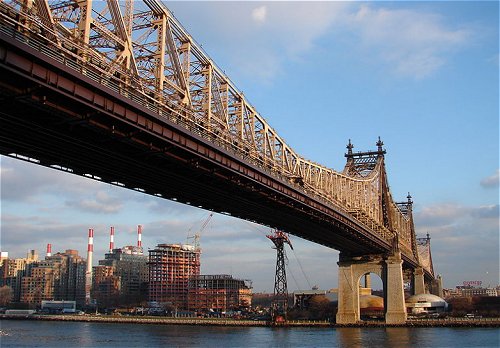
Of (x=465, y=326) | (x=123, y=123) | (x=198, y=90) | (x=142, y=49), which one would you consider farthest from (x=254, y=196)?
(x=465, y=326)

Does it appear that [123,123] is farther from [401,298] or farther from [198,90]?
[401,298]

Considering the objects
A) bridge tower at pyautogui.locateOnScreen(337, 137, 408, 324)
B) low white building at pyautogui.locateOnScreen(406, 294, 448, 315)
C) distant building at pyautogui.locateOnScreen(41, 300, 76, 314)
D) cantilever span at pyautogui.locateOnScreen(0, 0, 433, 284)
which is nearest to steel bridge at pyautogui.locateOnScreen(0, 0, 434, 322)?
cantilever span at pyautogui.locateOnScreen(0, 0, 433, 284)

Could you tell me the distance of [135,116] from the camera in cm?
3097

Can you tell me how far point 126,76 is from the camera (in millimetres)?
30859

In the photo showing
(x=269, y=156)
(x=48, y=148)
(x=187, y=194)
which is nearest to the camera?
(x=48, y=148)

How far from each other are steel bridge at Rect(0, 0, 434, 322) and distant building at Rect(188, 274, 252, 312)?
116446mm

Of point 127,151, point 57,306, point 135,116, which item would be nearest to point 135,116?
point 135,116

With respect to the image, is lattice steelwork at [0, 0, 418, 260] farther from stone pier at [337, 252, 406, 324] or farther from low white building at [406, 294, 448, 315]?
low white building at [406, 294, 448, 315]

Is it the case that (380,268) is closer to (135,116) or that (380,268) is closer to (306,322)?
(306,322)

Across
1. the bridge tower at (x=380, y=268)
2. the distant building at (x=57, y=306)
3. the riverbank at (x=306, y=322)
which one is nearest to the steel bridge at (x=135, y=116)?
the bridge tower at (x=380, y=268)

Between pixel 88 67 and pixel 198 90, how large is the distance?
16188 mm

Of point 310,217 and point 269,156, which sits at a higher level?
point 269,156

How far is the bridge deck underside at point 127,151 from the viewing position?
1049 inches

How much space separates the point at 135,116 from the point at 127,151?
501 cm
